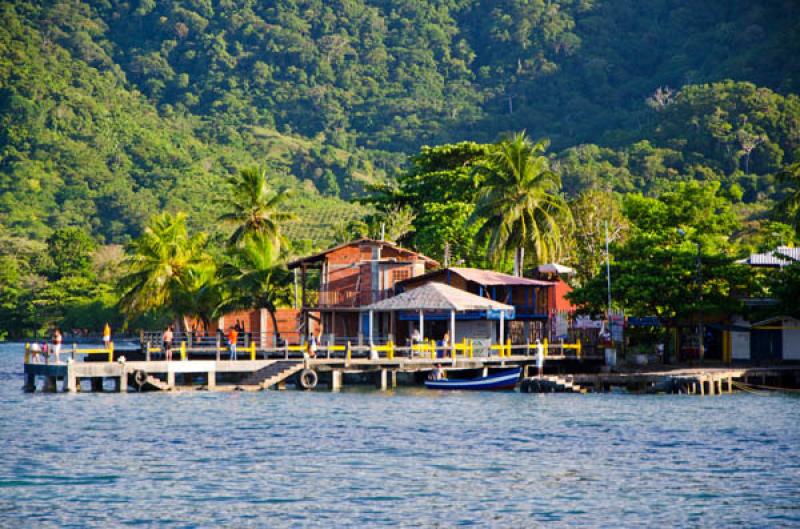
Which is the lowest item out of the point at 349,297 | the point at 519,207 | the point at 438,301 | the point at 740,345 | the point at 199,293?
the point at 740,345

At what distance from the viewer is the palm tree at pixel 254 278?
78.8 metres

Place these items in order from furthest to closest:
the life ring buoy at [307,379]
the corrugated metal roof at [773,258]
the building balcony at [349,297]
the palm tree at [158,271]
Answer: the palm tree at [158,271]
the building balcony at [349,297]
the corrugated metal roof at [773,258]
the life ring buoy at [307,379]

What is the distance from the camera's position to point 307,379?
6328 centimetres

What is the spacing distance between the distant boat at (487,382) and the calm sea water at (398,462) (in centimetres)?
553

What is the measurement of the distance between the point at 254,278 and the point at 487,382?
20.4 meters

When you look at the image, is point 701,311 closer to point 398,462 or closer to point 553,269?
point 553,269

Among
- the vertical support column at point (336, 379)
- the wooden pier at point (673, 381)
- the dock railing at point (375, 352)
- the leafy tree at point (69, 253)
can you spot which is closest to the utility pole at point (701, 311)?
the wooden pier at point (673, 381)

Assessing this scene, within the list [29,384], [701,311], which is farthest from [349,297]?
[701,311]

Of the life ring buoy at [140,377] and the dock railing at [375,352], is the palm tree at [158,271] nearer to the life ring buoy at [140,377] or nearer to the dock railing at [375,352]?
the dock railing at [375,352]

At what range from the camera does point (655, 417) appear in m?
50.8

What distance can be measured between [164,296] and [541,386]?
105 feet

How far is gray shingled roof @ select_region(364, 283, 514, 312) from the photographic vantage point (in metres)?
67.4

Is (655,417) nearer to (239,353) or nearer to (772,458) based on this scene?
(772,458)

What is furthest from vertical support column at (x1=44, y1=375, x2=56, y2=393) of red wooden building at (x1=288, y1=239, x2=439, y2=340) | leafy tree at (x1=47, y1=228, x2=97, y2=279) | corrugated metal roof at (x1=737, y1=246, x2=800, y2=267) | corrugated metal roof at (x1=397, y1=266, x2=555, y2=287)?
leafy tree at (x1=47, y1=228, x2=97, y2=279)
